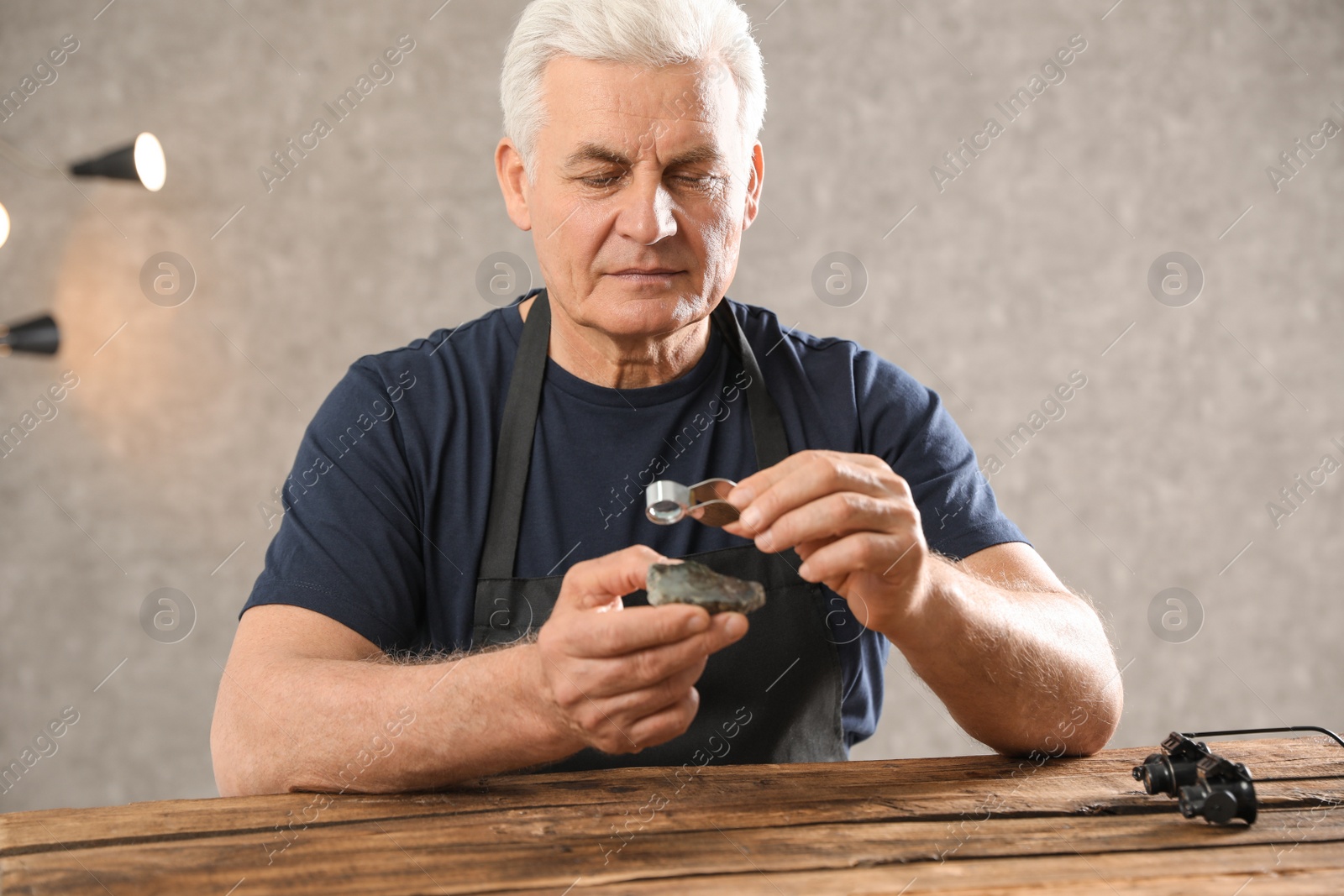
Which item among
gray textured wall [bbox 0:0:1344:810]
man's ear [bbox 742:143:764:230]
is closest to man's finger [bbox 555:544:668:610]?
man's ear [bbox 742:143:764:230]

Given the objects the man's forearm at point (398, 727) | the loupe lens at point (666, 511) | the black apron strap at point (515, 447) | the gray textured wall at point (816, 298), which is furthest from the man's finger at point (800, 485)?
the gray textured wall at point (816, 298)

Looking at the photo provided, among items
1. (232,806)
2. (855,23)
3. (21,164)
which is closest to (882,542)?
(232,806)

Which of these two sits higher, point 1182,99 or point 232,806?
point 1182,99

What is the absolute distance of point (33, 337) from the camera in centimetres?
276

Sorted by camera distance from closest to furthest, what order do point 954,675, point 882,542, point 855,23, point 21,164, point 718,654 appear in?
point 882,542 < point 954,675 < point 718,654 < point 21,164 < point 855,23

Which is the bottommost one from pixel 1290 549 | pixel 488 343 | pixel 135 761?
pixel 135 761

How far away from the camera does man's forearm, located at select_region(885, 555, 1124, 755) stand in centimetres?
137

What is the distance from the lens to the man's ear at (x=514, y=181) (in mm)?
1810

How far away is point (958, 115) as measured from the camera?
3.31 m

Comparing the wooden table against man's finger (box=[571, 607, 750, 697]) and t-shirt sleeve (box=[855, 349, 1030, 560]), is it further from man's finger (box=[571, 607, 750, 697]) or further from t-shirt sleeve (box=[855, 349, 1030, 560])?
t-shirt sleeve (box=[855, 349, 1030, 560])

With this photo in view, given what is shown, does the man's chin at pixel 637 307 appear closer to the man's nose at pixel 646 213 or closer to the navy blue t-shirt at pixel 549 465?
the man's nose at pixel 646 213

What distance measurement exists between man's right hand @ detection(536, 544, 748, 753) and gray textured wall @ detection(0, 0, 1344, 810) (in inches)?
83.2

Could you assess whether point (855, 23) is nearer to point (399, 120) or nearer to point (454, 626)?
point (399, 120)

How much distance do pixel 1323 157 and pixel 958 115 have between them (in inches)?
49.2
